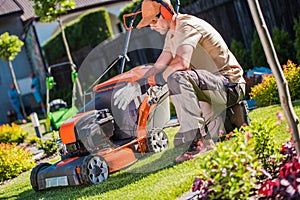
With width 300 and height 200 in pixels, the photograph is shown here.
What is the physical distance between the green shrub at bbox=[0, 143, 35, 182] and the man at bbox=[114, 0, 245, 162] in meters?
3.13

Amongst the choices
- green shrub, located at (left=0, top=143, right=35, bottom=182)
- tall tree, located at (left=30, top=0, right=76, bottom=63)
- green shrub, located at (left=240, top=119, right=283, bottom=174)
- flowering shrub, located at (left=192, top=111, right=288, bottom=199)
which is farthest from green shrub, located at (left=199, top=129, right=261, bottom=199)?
tall tree, located at (left=30, top=0, right=76, bottom=63)

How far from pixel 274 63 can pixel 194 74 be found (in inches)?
75.6

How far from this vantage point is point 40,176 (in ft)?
18.7

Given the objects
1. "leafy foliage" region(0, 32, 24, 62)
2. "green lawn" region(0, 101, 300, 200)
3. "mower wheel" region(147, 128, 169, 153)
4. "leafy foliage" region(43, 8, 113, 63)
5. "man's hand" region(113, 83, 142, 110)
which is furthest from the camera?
"leafy foliage" region(43, 8, 113, 63)

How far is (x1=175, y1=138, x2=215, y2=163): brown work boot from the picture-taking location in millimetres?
5134

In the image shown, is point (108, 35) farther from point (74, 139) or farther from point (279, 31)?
point (74, 139)

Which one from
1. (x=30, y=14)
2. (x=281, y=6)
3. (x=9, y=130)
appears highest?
(x=30, y=14)

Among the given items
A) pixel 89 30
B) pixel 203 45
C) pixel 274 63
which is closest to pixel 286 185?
pixel 274 63

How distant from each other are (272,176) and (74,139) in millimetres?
2450

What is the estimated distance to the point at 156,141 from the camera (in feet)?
20.1

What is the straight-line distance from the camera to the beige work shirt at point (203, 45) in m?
5.19

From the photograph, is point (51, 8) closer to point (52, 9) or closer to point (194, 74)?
point (52, 9)

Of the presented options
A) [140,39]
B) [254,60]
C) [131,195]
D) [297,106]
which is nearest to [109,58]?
[140,39]

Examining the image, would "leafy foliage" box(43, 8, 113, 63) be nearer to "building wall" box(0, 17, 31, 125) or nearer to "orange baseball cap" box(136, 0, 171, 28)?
"building wall" box(0, 17, 31, 125)
